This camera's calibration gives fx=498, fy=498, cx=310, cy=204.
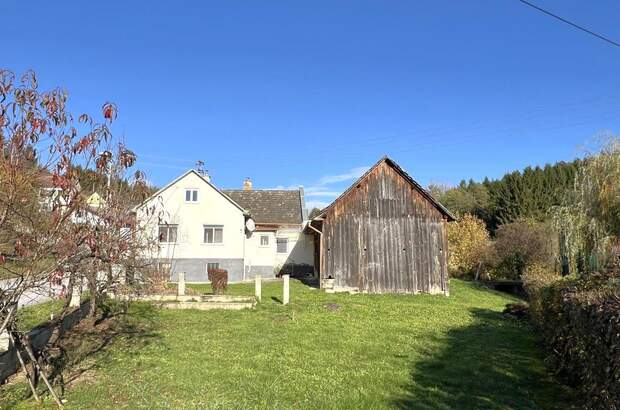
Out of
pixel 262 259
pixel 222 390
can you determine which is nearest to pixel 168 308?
pixel 222 390

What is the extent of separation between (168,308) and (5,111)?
37.0ft

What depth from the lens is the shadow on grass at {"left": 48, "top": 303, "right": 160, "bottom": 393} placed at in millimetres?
8133

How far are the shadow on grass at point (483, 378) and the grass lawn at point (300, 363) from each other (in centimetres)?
2

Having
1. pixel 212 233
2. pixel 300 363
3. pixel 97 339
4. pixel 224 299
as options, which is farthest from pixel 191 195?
pixel 300 363

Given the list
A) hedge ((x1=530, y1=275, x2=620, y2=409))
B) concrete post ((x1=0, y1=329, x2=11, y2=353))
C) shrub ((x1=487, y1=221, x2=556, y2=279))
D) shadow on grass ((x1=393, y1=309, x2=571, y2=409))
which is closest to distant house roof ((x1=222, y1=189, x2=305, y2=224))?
shrub ((x1=487, y1=221, x2=556, y2=279))

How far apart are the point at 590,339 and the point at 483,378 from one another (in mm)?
2517

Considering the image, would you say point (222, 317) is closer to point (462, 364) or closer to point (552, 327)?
point (462, 364)

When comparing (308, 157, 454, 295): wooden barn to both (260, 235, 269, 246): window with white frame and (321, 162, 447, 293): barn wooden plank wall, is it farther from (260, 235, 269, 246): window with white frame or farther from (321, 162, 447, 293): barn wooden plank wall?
(260, 235, 269, 246): window with white frame

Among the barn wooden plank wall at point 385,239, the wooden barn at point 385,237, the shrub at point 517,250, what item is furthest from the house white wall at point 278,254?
the shrub at point 517,250

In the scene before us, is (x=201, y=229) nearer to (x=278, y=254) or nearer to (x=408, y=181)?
(x=278, y=254)

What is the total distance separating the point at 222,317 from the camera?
14039 millimetres

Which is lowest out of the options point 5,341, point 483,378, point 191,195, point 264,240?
point 483,378

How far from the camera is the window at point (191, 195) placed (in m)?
30.6

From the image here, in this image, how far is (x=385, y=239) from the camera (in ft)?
78.0
